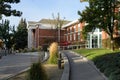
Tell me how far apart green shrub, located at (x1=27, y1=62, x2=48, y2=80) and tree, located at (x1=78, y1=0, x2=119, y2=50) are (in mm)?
22321

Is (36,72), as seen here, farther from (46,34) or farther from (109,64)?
(46,34)

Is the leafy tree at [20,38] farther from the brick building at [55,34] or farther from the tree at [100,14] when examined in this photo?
the tree at [100,14]

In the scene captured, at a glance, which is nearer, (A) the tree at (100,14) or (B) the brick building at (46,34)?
(A) the tree at (100,14)

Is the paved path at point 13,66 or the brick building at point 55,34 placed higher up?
the brick building at point 55,34

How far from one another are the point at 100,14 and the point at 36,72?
22.9 meters

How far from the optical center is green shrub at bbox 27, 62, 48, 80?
15992mm

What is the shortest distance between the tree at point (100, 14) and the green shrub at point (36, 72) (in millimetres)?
22321

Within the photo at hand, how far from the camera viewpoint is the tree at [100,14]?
124ft

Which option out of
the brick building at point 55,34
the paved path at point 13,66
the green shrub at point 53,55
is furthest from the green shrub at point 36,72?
the brick building at point 55,34

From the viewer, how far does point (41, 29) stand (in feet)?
311

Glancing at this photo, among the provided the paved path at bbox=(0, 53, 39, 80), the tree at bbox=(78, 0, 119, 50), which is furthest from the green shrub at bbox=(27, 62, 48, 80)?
the tree at bbox=(78, 0, 119, 50)

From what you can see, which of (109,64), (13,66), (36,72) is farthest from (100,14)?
(36,72)

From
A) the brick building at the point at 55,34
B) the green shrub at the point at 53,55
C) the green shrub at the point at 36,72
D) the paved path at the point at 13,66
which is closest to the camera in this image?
the green shrub at the point at 36,72

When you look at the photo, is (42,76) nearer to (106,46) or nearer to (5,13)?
(5,13)
